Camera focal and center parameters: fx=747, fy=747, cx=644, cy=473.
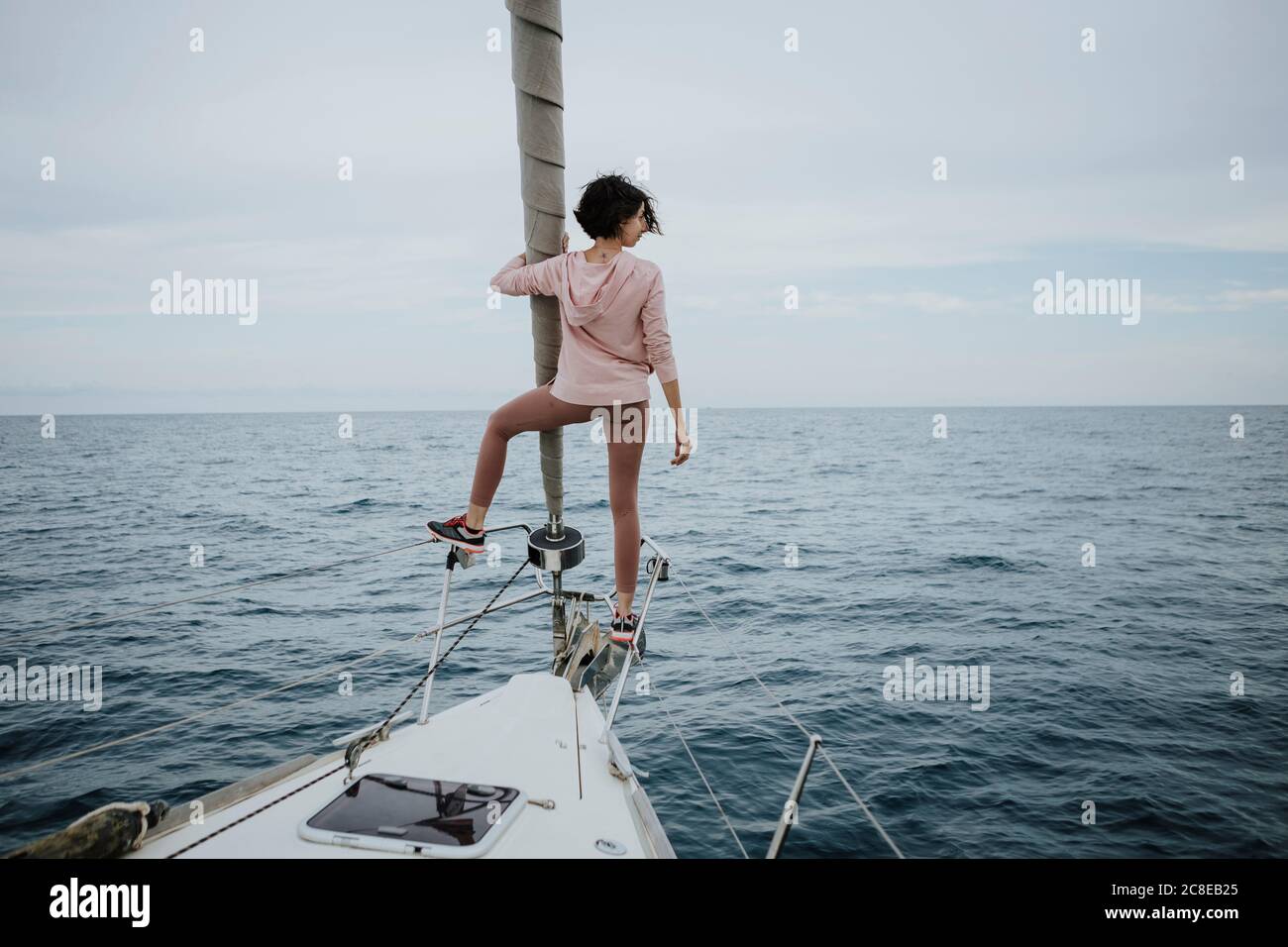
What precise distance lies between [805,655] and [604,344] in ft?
32.7

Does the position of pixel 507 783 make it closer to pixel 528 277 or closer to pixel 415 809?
pixel 415 809

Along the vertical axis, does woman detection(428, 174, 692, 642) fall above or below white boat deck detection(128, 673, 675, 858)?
above

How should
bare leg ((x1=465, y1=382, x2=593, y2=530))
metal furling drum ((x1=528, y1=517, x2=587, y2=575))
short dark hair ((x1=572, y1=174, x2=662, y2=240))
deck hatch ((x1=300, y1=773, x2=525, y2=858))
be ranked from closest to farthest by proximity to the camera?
deck hatch ((x1=300, y1=773, x2=525, y2=858))
short dark hair ((x1=572, y1=174, x2=662, y2=240))
bare leg ((x1=465, y1=382, x2=593, y2=530))
metal furling drum ((x1=528, y1=517, x2=587, y2=575))

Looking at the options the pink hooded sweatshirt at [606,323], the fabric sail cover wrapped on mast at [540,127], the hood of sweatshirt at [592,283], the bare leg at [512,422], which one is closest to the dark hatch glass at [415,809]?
the bare leg at [512,422]

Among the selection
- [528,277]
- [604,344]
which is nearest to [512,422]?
[604,344]

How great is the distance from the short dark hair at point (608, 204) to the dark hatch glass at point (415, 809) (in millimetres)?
2794

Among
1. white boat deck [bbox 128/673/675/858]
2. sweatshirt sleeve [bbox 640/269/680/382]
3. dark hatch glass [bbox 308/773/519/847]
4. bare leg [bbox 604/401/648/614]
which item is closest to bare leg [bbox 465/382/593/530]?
bare leg [bbox 604/401/648/614]

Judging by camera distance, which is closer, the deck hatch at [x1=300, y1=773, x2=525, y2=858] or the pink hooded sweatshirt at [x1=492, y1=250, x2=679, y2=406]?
the deck hatch at [x1=300, y1=773, x2=525, y2=858]

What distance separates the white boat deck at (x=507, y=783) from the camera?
2.94m

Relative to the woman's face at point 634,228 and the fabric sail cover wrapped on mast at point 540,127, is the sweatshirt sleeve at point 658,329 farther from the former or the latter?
the fabric sail cover wrapped on mast at point 540,127

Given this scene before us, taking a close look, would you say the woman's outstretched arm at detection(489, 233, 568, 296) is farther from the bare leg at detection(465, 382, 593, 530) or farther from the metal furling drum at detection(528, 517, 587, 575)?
the metal furling drum at detection(528, 517, 587, 575)

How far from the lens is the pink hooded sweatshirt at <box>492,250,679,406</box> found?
3906 millimetres

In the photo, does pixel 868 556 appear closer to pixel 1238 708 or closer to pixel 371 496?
pixel 1238 708
